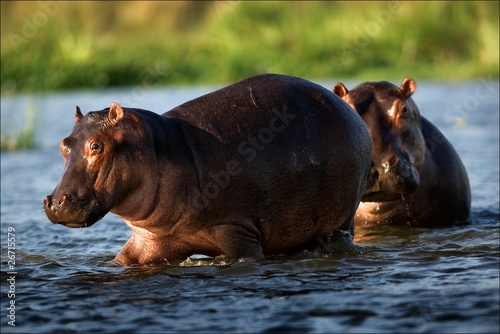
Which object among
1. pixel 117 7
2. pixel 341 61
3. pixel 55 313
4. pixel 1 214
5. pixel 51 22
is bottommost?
pixel 55 313

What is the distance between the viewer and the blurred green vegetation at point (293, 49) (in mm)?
22562

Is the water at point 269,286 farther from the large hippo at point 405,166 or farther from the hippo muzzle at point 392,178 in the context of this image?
the hippo muzzle at point 392,178

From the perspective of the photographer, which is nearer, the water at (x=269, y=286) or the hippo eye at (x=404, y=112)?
the water at (x=269, y=286)

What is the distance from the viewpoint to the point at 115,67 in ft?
87.2

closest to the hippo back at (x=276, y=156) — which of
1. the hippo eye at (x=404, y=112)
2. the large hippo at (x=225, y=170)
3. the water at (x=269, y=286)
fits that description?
the large hippo at (x=225, y=170)

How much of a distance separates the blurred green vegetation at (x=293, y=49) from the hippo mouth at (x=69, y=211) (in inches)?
591

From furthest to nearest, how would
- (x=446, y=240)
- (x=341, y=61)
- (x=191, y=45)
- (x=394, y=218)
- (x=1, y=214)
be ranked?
(x=191, y=45)
(x=341, y=61)
(x=1, y=214)
(x=394, y=218)
(x=446, y=240)

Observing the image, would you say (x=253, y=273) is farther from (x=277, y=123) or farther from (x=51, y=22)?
(x=51, y=22)

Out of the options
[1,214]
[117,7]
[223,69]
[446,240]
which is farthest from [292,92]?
[117,7]

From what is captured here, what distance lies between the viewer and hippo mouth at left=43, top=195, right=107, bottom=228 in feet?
18.3

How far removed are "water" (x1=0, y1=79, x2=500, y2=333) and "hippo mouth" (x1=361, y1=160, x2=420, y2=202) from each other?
387 mm

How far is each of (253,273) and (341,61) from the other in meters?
18.4

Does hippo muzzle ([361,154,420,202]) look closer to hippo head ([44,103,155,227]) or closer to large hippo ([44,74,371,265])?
large hippo ([44,74,371,265])

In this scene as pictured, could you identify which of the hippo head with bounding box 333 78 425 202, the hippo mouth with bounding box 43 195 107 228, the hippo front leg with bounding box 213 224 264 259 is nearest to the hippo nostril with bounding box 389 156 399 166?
the hippo head with bounding box 333 78 425 202
